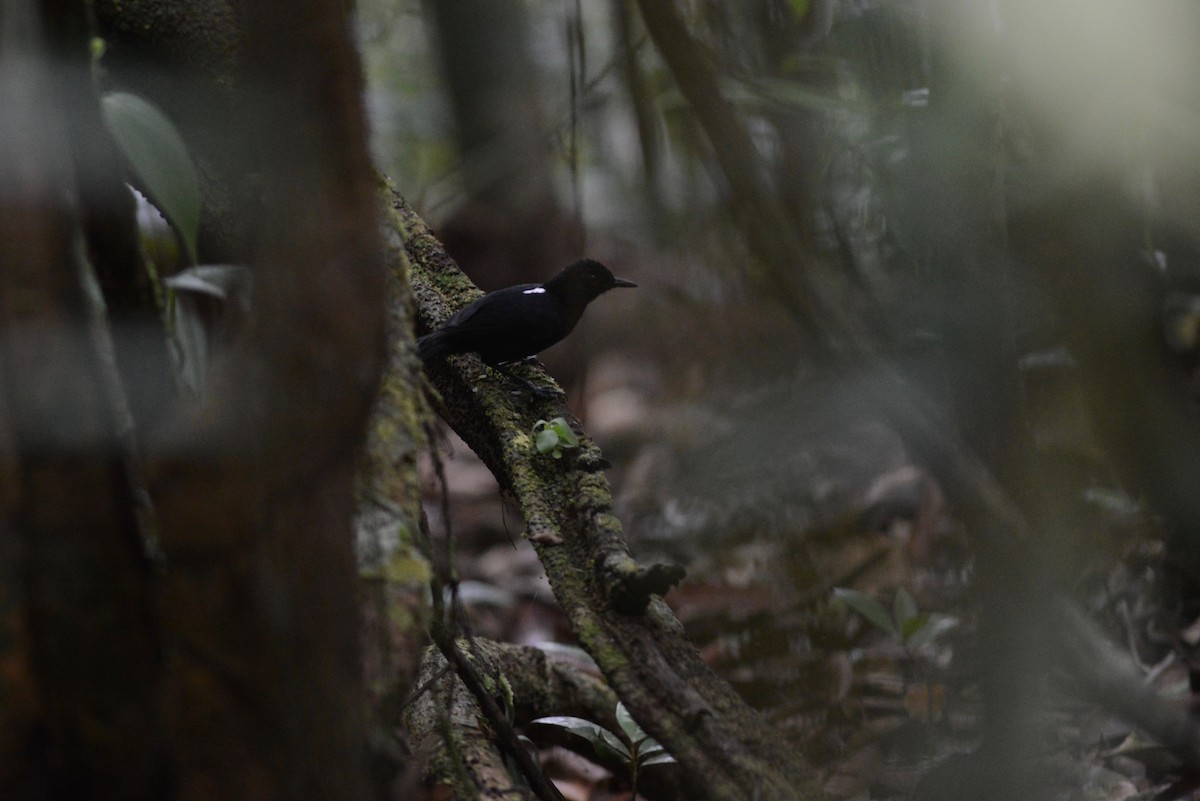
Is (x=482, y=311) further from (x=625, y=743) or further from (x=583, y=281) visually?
(x=625, y=743)

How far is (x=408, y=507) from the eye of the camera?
1.28m

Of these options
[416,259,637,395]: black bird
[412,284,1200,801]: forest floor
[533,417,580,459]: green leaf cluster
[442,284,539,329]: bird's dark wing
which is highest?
[442,284,539,329]: bird's dark wing

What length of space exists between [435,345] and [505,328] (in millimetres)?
202

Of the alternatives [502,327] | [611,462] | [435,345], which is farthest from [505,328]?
[611,462]

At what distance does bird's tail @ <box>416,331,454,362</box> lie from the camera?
232 centimetres

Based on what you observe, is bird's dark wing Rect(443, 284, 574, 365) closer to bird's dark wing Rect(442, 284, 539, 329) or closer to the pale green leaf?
bird's dark wing Rect(442, 284, 539, 329)

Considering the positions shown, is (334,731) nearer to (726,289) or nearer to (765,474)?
(765,474)

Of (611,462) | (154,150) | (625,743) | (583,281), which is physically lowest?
(625,743)

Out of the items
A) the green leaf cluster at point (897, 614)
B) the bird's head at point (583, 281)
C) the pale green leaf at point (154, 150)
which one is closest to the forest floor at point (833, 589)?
the green leaf cluster at point (897, 614)

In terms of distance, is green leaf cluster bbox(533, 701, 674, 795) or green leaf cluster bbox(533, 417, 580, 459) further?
green leaf cluster bbox(533, 701, 674, 795)

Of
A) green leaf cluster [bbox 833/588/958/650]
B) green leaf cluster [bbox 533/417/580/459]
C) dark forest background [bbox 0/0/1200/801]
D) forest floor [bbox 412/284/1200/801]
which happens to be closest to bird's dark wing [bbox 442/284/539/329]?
dark forest background [bbox 0/0/1200/801]

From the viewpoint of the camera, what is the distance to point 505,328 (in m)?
2.46

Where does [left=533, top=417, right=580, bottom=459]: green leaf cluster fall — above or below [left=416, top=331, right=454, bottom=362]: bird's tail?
below

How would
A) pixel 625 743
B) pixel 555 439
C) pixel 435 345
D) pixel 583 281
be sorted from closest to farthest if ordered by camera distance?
pixel 555 439, pixel 625 743, pixel 435 345, pixel 583 281
